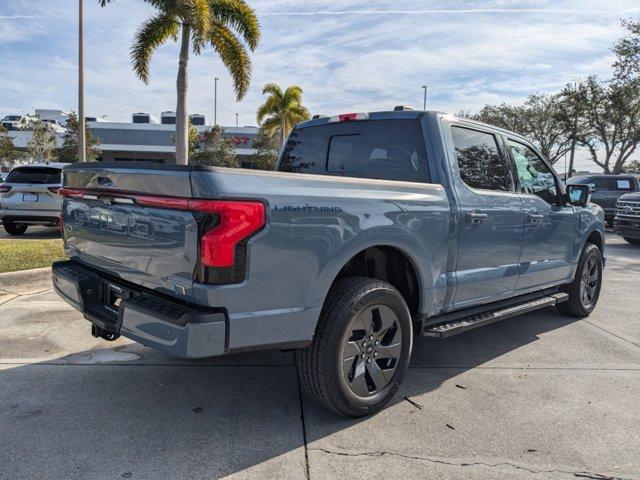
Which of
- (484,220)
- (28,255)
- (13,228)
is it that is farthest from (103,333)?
(13,228)

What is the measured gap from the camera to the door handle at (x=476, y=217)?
3.93 metres

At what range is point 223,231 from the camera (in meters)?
2.60

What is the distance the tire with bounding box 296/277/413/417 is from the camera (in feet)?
10.2

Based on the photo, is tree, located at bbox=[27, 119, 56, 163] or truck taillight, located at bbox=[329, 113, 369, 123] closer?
truck taillight, located at bbox=[329, 113, 369, 123]

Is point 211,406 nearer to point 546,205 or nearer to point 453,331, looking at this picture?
point 453,331

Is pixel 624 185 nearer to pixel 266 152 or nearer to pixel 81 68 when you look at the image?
pixel 81 68

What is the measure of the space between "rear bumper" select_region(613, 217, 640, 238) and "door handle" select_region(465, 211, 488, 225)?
37.2ft

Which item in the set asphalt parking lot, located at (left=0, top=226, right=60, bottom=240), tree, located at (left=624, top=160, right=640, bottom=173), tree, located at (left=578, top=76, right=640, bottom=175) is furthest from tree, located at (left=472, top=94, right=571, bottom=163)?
asphalt parking lot, located at (left=0, top=226, right=60, bottom=240)

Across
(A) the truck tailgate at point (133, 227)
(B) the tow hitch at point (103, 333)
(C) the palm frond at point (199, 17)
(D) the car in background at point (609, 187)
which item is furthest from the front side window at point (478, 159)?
(D) the car in background at point (609, 187)

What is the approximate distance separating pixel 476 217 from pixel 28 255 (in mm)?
6565

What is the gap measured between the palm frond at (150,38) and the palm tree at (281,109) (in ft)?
56.8

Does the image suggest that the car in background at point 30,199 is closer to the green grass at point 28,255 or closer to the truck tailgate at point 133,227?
the green grass at point 28,255

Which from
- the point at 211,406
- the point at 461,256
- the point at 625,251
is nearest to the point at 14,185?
the point at 211,406

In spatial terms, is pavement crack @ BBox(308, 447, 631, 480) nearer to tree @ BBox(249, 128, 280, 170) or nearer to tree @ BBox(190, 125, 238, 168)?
tree @ BBox(190, 125, 238, 168)
